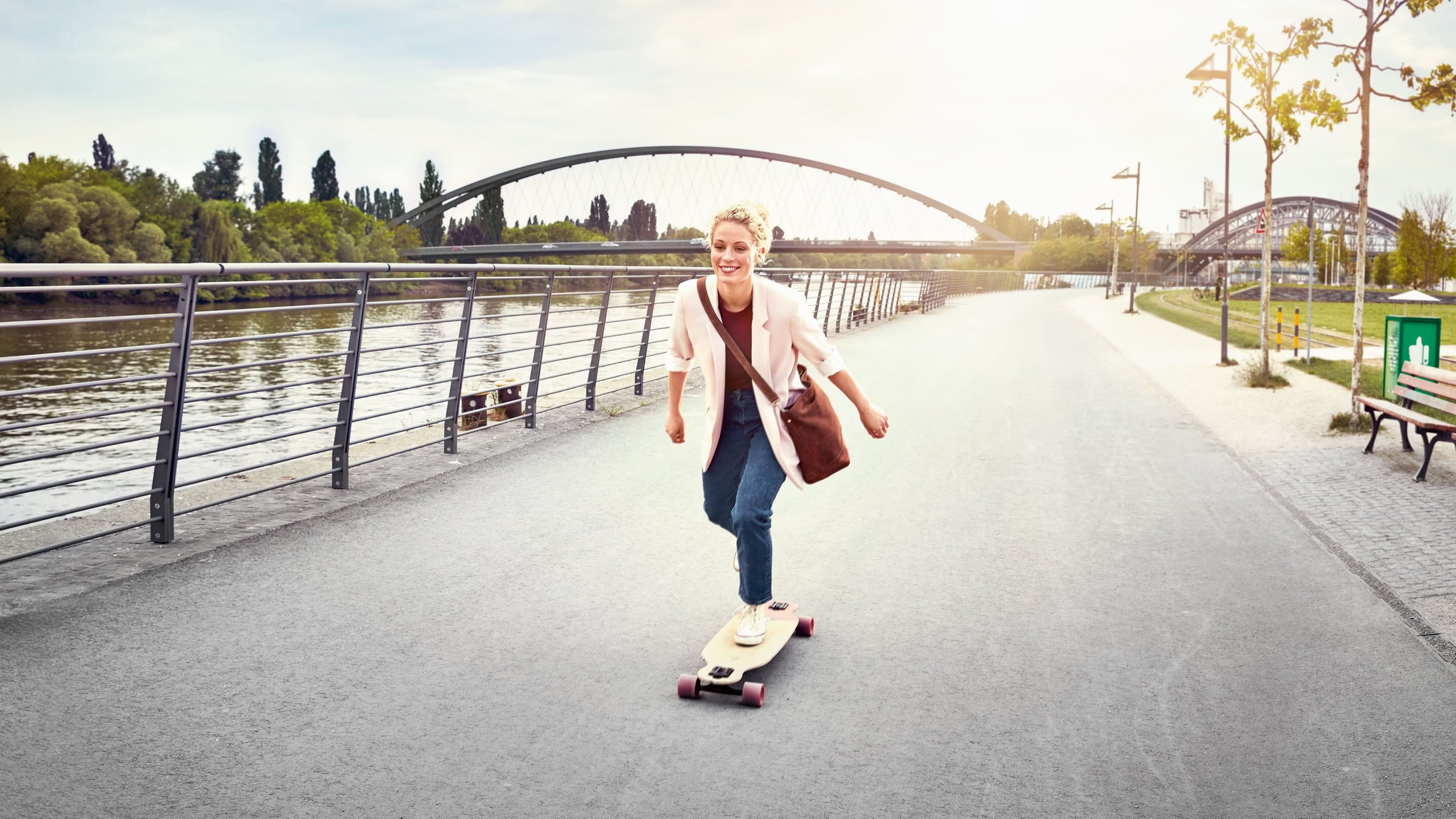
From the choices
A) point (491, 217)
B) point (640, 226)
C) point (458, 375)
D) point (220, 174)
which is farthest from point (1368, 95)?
point (220, 174)

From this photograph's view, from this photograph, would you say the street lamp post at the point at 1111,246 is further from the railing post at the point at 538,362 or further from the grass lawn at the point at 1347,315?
the railing post at the point at 538,362

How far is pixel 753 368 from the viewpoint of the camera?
4289mm

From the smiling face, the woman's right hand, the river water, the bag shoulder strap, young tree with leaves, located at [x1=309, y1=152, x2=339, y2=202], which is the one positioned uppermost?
young tree with leaves, located at [x1=309, y1=152, x2=339, y2=202]

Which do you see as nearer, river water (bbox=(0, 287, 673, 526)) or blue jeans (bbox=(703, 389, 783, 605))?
blue jeans (bbox=(703, 389, 783, 605))

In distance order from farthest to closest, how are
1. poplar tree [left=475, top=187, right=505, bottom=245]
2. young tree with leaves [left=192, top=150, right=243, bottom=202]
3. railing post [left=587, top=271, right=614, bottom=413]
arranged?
young tree with leaves [left=192, top=150, right=243, bottom=202] → poplar tree [left=475, top=187, right=505, bottom=245] → railing post [left=587, top=271, right=614, bottom=413]

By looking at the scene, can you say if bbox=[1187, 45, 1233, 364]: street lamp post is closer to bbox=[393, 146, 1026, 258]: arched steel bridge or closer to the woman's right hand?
the woman's right hand

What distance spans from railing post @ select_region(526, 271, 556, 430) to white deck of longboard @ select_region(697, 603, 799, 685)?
20.0 feet

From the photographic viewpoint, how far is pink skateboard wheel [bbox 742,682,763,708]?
396cm

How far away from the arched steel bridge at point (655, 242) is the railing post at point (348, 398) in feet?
224

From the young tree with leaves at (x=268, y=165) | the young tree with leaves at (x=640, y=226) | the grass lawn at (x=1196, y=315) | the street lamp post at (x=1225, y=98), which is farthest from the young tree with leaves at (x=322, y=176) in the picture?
the street lamp post at (x=1225, y=98)

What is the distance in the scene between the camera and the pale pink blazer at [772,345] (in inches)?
169

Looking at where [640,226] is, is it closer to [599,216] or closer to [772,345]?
[599,216]

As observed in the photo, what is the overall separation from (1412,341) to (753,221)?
10477 millimetres

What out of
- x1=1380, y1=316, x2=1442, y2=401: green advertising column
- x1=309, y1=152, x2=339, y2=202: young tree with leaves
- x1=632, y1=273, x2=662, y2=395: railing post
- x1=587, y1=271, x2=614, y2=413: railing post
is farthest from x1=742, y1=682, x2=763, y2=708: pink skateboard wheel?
x1=309, y1=152, x2=339, y2=202: young tree with leaves
